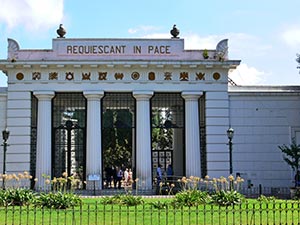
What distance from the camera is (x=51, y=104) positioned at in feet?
93.4

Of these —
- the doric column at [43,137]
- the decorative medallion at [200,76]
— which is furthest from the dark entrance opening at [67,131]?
the decorative medallion at [200,76]

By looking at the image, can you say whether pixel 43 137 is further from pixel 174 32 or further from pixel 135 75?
pixel 174 32

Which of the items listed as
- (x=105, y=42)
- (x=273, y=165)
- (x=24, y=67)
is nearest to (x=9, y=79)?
(x=24, y=67)

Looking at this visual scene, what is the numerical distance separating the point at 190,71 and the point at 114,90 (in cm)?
454

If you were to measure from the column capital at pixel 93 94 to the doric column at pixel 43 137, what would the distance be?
1941mm

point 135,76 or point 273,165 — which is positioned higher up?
point 135,76

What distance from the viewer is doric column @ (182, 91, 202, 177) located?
28.1m

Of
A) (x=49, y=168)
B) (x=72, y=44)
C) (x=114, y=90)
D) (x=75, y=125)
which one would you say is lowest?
(x=49, y=168)

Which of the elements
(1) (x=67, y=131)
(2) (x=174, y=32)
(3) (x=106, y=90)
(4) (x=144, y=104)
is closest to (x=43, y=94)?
(1) (x=67, y=131)

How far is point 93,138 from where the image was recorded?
27.8 m

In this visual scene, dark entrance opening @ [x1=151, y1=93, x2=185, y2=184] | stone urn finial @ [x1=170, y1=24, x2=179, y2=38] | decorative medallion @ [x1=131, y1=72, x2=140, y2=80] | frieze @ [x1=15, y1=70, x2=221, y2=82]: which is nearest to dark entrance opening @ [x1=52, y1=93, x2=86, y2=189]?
frieze @ [x1=15, y1=70, x2=221, y2=82]

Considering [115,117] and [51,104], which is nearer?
[51,104]

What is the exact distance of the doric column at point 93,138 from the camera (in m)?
27.7

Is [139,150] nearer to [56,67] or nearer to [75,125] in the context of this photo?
[75,125]
